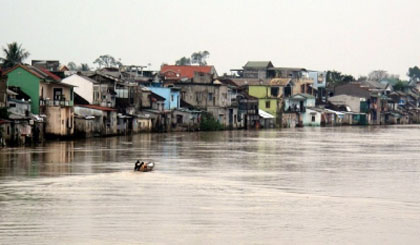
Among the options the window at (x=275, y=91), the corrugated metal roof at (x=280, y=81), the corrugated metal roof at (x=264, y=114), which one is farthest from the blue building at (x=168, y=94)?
the corrugated metal roof at (x=280, y=81)

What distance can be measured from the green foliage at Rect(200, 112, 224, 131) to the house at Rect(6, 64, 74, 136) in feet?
85.0

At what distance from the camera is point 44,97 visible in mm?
57344

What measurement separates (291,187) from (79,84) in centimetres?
3770

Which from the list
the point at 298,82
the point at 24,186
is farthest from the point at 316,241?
the point at 298,82

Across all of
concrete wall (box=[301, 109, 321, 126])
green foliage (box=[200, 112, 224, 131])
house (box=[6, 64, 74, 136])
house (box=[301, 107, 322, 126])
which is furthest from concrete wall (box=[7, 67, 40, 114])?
house (box=[301, 107, 322, 126])

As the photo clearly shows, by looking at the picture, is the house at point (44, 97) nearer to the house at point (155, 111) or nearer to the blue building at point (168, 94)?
the house at point (155, 111)

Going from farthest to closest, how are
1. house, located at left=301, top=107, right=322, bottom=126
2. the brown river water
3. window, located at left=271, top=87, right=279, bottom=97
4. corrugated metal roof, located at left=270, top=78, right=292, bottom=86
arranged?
house, located at left=301, top=107, right=322, bottom=126 → corrugated metal roof, located at left=270, top=78, right=292, bottom=86 → window, located at left=271, top=87, right=279, bottom=97 → the brown river water

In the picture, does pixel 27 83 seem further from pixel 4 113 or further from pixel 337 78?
pixel 337 78

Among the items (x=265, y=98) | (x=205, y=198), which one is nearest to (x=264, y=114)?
(x=265, y=98)

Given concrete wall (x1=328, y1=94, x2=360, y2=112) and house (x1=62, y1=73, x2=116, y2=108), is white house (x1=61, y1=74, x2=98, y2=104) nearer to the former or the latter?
house (x1=62, y1=73, x2=116, y2=108)

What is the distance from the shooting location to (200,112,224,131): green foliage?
8281cm

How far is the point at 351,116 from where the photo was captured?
116m

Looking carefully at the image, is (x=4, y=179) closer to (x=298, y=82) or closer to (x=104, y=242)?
(x=104, y=242)

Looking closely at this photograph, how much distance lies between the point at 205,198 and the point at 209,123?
55810 millimetres
